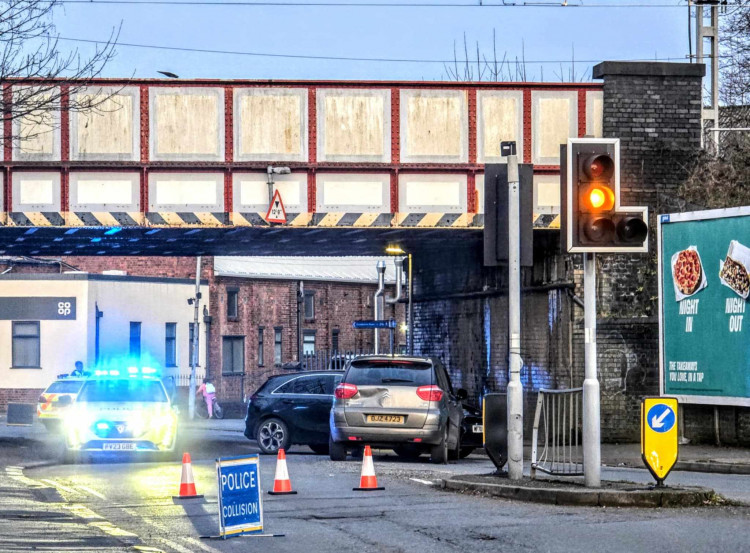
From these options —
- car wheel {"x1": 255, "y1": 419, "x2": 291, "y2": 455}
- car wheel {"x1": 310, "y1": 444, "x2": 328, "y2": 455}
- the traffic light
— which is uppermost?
the traffic light

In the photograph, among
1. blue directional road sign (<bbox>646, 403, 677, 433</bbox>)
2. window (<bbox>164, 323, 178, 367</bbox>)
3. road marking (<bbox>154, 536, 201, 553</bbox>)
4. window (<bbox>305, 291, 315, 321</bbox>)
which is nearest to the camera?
road marking (<bbox>154, 536, 201, 553</bbox>)

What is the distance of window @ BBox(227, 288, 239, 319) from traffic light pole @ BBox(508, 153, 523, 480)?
45172 mm

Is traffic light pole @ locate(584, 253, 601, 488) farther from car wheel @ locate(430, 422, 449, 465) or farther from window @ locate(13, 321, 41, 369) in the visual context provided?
window @ locate(13, 321, 41, 369)

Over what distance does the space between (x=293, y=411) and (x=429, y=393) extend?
14.5 feet

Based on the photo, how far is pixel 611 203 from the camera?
14.1 m

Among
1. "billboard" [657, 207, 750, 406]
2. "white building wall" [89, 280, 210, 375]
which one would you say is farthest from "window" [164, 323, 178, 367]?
"billboard" [657, 207, 750, 406]

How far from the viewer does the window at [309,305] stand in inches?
2500

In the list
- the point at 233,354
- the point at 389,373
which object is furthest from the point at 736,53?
the point at 233,354

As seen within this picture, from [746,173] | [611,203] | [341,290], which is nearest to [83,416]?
[611,203]

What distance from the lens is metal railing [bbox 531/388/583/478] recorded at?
48.8 ft

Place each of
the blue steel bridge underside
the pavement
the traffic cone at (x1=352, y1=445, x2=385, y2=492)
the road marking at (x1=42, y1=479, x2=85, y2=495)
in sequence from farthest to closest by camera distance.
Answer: the blue steel bridge underside < the road marking at (x1=42, y1=479, x2=85, y2=495) < the traffic cone at (x1=352, y1=445, x2=385, y2=492) < the pavement

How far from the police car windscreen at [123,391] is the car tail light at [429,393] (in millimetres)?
4881

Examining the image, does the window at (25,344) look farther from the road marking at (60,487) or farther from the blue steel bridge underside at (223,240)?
the road marking at (60,487)

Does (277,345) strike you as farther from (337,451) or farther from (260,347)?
(337,451)
